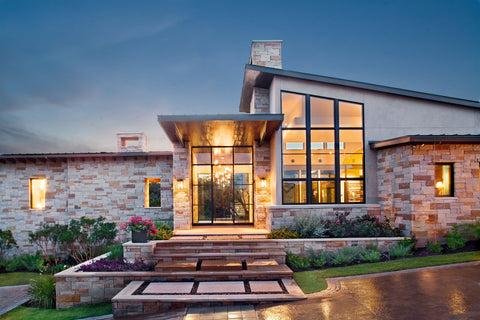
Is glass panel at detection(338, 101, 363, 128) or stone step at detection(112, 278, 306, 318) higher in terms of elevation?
glass panel at detection(338, 101, 363, 128)

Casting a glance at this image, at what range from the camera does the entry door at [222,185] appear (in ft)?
38.4

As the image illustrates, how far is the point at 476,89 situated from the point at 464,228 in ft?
69.7

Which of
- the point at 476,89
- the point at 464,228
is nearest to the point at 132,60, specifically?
the point at 464,228

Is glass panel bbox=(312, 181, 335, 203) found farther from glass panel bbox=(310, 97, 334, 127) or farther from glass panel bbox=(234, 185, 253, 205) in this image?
glass panel bbox=(234, 185, 253, 205)

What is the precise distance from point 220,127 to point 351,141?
4.60m

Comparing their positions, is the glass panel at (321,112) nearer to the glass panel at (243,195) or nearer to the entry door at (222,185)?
the entry door at (222,185)

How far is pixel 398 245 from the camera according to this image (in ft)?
26.2

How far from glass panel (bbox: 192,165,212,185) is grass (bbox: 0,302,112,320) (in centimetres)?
602

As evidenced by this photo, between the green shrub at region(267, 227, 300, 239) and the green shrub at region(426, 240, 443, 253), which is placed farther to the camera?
the green shrub at region(267, 227, 300, 239)

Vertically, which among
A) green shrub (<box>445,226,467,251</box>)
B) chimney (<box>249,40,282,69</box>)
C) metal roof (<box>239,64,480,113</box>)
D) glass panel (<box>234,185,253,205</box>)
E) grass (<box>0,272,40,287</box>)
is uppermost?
chimney (<box>249,40,282,69</box>)

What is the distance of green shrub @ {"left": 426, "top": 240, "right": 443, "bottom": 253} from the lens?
7823 mm

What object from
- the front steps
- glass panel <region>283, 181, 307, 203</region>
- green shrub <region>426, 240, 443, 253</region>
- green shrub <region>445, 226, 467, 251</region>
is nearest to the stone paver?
the front steps

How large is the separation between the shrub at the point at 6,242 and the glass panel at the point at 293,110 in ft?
39.0

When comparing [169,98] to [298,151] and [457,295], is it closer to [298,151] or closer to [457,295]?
[298,151]
